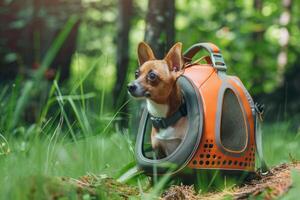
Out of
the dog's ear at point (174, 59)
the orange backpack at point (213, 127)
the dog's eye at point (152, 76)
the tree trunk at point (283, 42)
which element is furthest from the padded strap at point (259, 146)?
the tree trunk at point (283, 42)

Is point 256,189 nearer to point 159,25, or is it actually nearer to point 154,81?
point 154,81

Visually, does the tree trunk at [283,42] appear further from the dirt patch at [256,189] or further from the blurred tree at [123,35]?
the dirt patch at [256,189]

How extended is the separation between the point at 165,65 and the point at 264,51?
19.1ft

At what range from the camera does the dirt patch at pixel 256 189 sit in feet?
8.62

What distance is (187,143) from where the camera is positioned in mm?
3467

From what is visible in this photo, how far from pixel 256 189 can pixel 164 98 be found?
0.99 m

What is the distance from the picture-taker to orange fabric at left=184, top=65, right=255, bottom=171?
3.48 metres

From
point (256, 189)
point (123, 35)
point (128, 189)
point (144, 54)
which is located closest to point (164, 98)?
point (144, 54)

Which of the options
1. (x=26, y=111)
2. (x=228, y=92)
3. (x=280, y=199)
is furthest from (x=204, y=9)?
(x=280, y=199)

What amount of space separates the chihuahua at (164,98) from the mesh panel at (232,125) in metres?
0.23

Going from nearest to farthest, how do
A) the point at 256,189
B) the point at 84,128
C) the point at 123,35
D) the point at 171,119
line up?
the point at 256,189
the point at 171,119
the point at 84,128
the point at 123,35

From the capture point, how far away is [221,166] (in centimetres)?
351

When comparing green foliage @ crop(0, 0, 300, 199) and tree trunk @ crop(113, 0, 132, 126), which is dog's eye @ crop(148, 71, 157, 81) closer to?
green foliage @ crop(0, 0, 300, 199)

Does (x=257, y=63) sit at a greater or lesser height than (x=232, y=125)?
lesser
